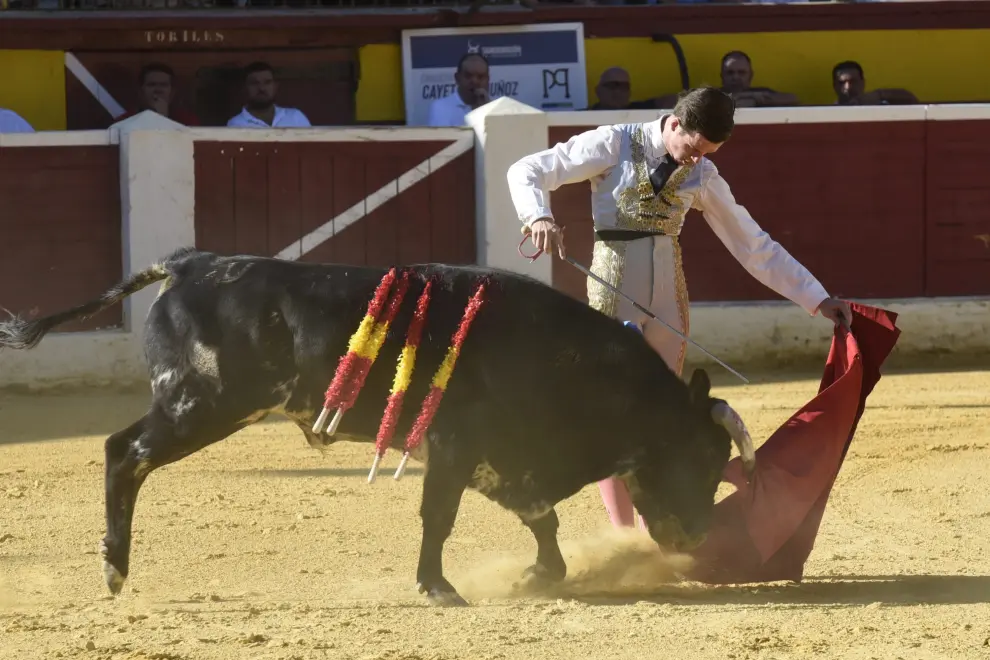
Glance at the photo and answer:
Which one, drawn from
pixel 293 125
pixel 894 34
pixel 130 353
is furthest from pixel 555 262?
pixel 894 34

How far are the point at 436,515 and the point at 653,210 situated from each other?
0.99m

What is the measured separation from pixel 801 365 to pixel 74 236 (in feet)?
12.7

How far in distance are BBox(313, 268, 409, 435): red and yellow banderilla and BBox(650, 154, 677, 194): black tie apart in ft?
2.47

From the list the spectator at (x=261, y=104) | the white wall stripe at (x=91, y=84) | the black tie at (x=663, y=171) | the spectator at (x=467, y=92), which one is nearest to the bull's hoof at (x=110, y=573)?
the black tie at (x=663, y=171)

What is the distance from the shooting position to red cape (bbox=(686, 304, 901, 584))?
413 centimetres

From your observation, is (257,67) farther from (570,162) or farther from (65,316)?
(570,162)

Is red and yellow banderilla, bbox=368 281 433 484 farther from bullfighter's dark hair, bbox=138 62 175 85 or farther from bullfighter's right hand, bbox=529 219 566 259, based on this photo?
bullfighter's dark hair, bbox=138 62 175 85

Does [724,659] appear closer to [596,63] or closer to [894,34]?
[596,63]

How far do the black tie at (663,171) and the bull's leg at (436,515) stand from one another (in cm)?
91

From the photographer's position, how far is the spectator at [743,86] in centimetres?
895

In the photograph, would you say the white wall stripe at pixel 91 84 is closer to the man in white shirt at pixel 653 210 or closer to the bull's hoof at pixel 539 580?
the man in white shirt at pixel 653 210

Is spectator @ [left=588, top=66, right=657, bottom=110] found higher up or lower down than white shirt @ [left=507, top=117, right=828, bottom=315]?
higher up

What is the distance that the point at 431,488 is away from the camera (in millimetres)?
3871

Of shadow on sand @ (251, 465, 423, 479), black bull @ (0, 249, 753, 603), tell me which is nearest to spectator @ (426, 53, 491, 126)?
shadow on sand @ (251, 465, 423, 479)
